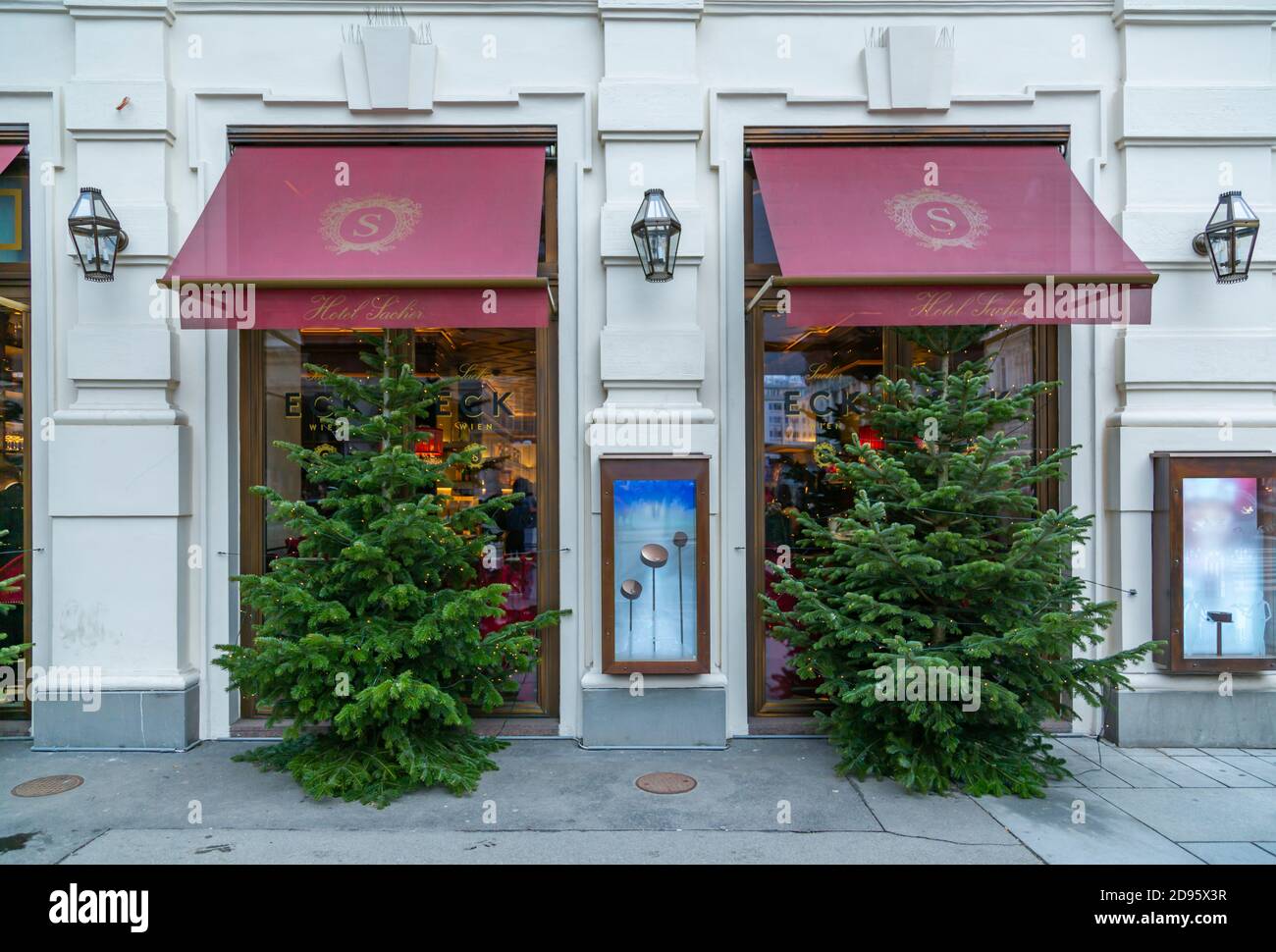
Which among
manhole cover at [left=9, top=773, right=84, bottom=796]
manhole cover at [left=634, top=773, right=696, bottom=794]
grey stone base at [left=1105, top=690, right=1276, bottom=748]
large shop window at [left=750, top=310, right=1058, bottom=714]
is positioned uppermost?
large shop window at [left=750, top=310, right=1058, bottom=714]

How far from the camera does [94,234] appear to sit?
18.9 feet

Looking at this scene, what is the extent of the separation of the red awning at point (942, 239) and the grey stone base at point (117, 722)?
590cm

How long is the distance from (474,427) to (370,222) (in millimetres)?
1873

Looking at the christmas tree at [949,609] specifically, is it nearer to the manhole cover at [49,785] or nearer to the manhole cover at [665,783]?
the manhole cover at [665,783]

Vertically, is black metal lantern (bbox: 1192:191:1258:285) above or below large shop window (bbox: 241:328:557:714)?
above

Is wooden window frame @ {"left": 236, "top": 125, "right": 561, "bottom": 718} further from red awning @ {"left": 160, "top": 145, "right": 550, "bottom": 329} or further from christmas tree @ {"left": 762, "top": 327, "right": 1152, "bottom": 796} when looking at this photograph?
christmas tree @ {"left": 762, "top": 327, "right": 1152, "bottom": 796}

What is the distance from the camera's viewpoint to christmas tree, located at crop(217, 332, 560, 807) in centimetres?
490

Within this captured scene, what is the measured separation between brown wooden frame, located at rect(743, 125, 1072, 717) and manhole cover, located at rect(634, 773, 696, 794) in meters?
1.20

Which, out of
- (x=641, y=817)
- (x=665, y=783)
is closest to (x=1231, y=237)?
(x=665, y=783)

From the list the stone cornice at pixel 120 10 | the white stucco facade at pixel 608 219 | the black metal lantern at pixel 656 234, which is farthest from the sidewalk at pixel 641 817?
the stone cornice at pixel 120 10

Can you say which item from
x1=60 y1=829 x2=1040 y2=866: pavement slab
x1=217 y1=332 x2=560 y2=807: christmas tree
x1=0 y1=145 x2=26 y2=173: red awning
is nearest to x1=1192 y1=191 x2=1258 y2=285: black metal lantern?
x1=60 y1=829 x2=1040 y2=866: pavement slab

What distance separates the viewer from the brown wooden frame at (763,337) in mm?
6340

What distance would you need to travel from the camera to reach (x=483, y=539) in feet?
18.4

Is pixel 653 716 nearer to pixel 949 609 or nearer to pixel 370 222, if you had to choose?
pixel 949 609
